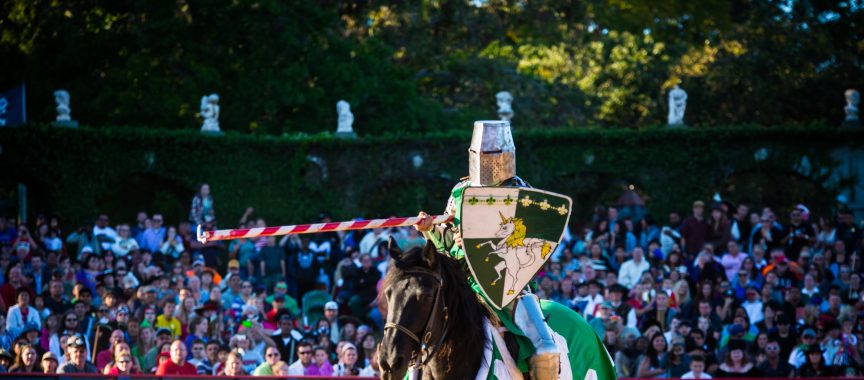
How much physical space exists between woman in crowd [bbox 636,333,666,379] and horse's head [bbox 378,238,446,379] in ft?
22.4

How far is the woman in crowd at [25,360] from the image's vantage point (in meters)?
12.7

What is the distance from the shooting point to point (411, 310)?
24.1ft

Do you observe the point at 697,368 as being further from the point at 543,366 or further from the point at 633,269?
the point at 543,366

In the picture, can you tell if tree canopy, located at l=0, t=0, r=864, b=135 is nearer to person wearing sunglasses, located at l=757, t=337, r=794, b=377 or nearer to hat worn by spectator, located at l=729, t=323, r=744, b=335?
hat worn by spectator, located at l=729, t=323, r=744, b=335

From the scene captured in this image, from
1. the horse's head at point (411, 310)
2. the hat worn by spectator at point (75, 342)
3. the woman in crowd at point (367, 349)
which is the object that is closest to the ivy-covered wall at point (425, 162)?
the woman in crowd at point (367, 349)

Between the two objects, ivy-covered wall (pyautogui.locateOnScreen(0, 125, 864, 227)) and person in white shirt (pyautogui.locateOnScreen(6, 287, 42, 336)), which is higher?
ivy-covered wall (pyautogui.locateOnScreen(0, 125, 864, 227))

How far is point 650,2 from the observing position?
3647cm

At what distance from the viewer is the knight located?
792 cm

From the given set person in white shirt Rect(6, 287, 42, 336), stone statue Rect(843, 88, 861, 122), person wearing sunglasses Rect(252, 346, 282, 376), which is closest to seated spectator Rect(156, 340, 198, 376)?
person wearing sunglasses Rect(252, 346, 282, 376)

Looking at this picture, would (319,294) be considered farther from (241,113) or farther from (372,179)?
(241,113)

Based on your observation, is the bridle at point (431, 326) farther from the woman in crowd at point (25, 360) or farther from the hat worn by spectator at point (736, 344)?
the hat worn by spectator at point (736, 344)

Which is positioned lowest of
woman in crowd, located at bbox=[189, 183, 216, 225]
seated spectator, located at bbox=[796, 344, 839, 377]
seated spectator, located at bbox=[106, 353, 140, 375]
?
seated spectator, located at bbox=[796, 344, 839, 377]

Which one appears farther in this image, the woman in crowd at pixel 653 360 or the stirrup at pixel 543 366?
the woman in crowd at pixel 653 360

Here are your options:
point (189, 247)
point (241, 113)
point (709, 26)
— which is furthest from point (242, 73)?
point (709, 26)
